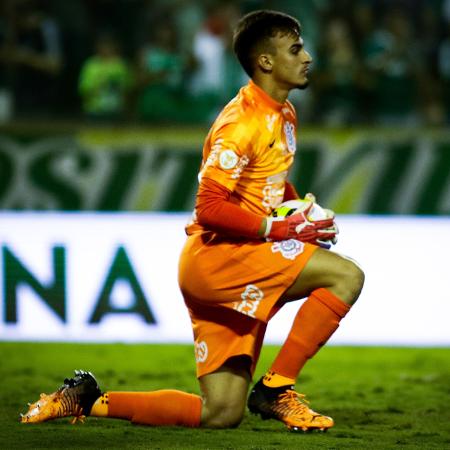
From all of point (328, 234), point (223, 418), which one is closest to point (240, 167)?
point (328, 234)

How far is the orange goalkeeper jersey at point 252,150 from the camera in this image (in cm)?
470

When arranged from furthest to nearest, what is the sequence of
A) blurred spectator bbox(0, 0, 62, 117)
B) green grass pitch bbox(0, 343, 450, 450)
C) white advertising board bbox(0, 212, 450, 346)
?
1. blurred spectator bbox(0, 0, 62, 117)
2. white advertising board bbox(0, 212, 450, 346)
3. green grass pitch bbox(0, 343, 450, 450)

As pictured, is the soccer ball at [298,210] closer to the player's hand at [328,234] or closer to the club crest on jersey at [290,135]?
the player's hand at [328,234]

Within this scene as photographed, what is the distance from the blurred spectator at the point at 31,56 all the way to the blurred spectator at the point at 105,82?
0.84 ft

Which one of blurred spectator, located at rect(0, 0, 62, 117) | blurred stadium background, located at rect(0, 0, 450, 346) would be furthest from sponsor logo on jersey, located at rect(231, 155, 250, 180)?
blurred spectator, located at rect(0, 0, 62, 117)

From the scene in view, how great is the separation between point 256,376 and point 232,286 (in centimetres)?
189

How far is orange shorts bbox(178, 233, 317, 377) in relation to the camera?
482 centimetres

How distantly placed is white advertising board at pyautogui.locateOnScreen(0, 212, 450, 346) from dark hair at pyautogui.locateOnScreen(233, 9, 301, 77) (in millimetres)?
2696

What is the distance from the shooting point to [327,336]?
4926mm

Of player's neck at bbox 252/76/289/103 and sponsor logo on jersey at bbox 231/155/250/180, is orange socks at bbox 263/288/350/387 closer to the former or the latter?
sponsor logo on jersey at bbox 231/155/250/180

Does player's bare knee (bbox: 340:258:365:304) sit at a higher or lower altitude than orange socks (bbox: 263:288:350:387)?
higher

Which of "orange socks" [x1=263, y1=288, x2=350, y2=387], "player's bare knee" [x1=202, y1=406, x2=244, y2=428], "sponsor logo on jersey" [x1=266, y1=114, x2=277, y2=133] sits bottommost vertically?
"player's bare knee" [x1=202, y1=406, x2=244, y2=428]

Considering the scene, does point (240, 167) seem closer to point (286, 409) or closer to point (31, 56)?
point (286, 409)

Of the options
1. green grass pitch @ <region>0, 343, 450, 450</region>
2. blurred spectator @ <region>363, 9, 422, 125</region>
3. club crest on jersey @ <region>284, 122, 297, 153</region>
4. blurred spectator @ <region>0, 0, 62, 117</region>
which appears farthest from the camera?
blurred spectator @ <region>363, 9, 422, 125</region>
